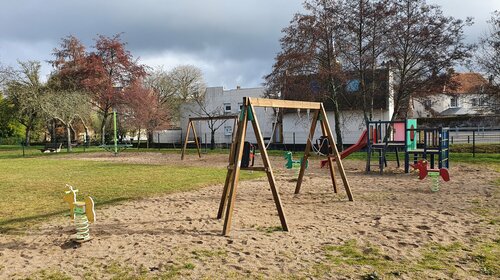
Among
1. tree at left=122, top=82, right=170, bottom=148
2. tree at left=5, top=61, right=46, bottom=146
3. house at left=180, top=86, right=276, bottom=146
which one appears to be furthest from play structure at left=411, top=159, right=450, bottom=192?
tree at left=5, top=61, right=46, bottom=146

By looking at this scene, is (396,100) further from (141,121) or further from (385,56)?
(141,121)

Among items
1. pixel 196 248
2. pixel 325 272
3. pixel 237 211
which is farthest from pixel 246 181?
pixel 325 272

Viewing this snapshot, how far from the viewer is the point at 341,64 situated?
80.1 feet

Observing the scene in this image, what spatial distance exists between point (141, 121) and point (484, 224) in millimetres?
35863

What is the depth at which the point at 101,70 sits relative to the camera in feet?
120

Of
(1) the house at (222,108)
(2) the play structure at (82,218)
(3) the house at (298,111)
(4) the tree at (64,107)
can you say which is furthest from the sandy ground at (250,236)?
(1) the house at (222,108)

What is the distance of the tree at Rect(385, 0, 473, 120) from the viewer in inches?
848

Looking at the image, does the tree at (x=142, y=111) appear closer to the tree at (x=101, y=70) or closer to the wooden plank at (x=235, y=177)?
the tree at (x=101, y=70)

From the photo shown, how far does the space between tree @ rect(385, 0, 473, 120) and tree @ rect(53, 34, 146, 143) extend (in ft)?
83.7

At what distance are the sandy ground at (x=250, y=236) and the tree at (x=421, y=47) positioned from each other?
1419 cm

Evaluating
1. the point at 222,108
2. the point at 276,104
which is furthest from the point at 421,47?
the point at 222,108

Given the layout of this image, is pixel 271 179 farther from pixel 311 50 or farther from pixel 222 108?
pixel 222 108

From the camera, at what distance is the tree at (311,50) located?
23547 mm

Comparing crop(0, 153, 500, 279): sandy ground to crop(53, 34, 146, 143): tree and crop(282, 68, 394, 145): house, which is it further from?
crop(53, 34, 146, 143): tree
